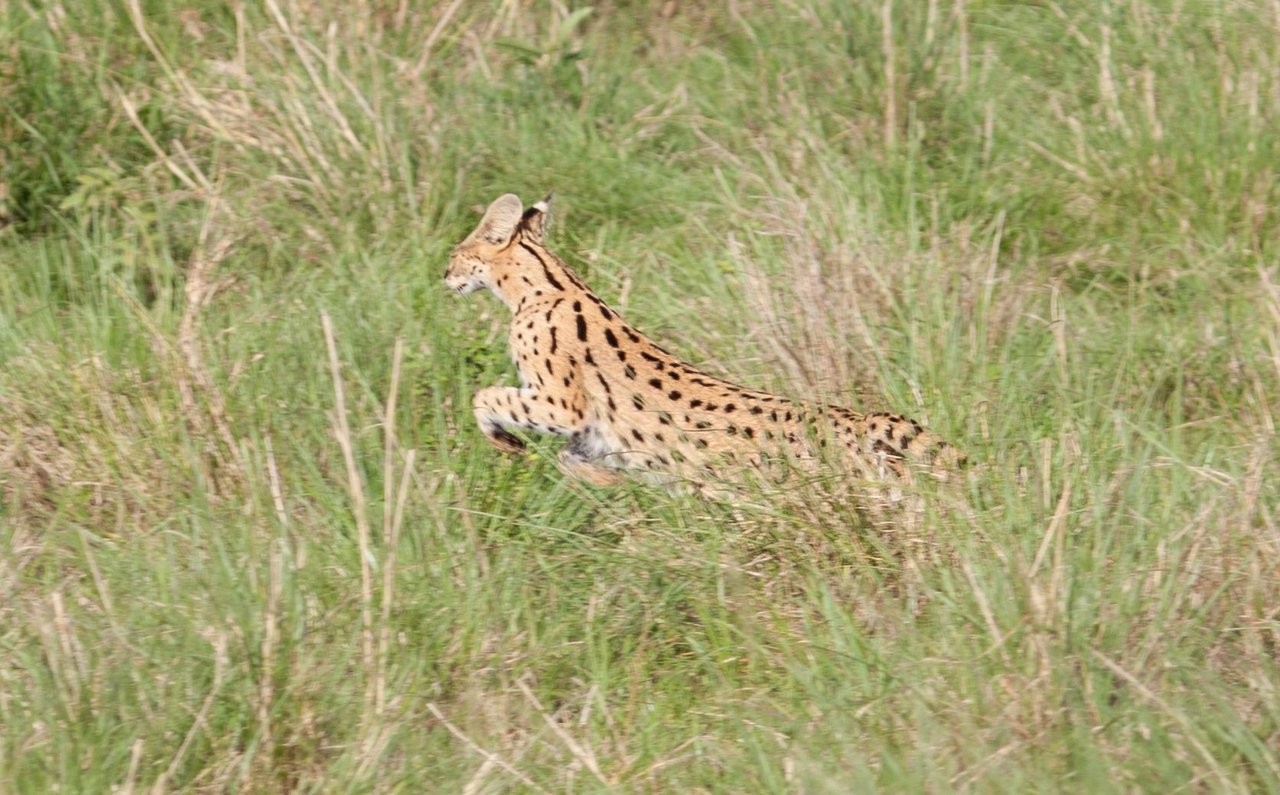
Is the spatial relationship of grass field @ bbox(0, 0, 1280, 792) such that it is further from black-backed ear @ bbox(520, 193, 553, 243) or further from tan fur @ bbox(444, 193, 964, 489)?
black-backed ear @ bbox(520, 193, 553, 243)

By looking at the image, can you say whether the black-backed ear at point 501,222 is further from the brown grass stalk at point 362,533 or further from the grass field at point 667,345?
the brown grass stalk at point 362,533

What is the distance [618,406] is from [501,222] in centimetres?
100

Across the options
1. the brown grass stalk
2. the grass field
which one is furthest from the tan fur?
the brown grass stalk

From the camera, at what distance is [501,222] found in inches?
250

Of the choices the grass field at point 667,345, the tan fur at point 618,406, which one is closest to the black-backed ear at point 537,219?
the tan fur at point 618,406

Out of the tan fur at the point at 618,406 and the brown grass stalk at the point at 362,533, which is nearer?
the brown grass stalk at the point at 362,533

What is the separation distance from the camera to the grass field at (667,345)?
3.93 meters

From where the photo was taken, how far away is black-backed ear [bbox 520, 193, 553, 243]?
638cm

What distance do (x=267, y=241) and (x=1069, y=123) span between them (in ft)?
10.3

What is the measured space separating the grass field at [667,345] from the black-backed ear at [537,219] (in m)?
0.35

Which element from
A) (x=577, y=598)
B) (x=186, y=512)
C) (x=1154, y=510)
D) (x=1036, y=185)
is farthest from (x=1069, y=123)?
(x=186, y=512)

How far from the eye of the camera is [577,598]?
4746 mm

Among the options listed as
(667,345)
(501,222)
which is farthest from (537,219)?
(667,345)

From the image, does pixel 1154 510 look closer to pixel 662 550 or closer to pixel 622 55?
pixel 662 550
